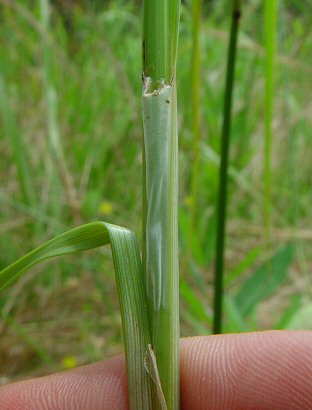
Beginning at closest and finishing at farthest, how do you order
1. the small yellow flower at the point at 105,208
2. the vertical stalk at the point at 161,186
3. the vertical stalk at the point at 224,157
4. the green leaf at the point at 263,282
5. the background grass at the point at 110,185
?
the vertical stalk at the point at 161,186, the vertical stalk at the point at 224,157, the green leaf at the point at 263,282, the background grass at the point at 110,185, the small yellow flower at the point at 105,208

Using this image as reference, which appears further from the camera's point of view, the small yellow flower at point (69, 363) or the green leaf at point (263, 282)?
the small yellow flower at point (69, 363)

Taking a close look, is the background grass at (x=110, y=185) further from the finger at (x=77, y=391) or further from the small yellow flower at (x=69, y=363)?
the finger at (x=77, y=391)

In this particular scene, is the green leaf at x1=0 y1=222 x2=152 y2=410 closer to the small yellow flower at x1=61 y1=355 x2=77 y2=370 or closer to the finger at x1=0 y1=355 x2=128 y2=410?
the finger at x1=0 y1=355 x2=128 y2=410

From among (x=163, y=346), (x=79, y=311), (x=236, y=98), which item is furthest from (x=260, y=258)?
(x=163, y=346)

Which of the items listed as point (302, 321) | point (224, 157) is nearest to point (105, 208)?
point (302, 321)

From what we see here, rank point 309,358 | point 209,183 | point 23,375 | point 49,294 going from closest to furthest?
point 309,358
point 23,375
point 49,294
point 209,183

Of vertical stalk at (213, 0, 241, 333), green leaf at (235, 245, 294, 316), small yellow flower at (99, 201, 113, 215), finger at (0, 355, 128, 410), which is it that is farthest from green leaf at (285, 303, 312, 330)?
small yellow flower at (99, 201, 113, 215)

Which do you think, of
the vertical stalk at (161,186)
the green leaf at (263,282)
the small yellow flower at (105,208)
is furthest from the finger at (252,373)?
the small yellow flower at (105,208)

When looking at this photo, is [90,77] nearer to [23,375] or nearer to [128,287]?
[23,375]
